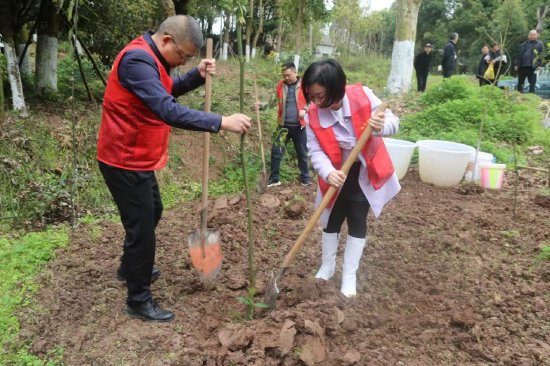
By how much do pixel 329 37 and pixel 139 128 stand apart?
1397 inches

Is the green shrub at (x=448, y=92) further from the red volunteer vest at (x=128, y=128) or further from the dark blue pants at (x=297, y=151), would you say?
the red volunteer vest at (x=128, y=128)

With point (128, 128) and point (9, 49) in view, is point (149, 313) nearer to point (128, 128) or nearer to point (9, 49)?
point (128, 128)

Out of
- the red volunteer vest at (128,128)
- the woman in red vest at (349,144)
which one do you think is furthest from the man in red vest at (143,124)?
the woman in red vest at (349,144)

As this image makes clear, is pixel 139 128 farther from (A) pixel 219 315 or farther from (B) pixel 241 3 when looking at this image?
(A) pixel 219 315

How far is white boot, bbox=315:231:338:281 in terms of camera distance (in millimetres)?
2990

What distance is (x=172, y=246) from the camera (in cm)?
373

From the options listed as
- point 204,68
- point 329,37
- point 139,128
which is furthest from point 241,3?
point 329,37

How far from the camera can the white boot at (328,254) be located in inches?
118

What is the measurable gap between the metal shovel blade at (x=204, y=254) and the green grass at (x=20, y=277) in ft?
3.09

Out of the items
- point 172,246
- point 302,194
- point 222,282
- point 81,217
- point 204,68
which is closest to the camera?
point 204,68

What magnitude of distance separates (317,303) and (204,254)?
865mm

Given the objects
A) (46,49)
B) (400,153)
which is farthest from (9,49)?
(400,153)

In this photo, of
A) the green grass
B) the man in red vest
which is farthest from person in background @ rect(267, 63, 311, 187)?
the man in red vest

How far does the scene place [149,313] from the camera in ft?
8.55
